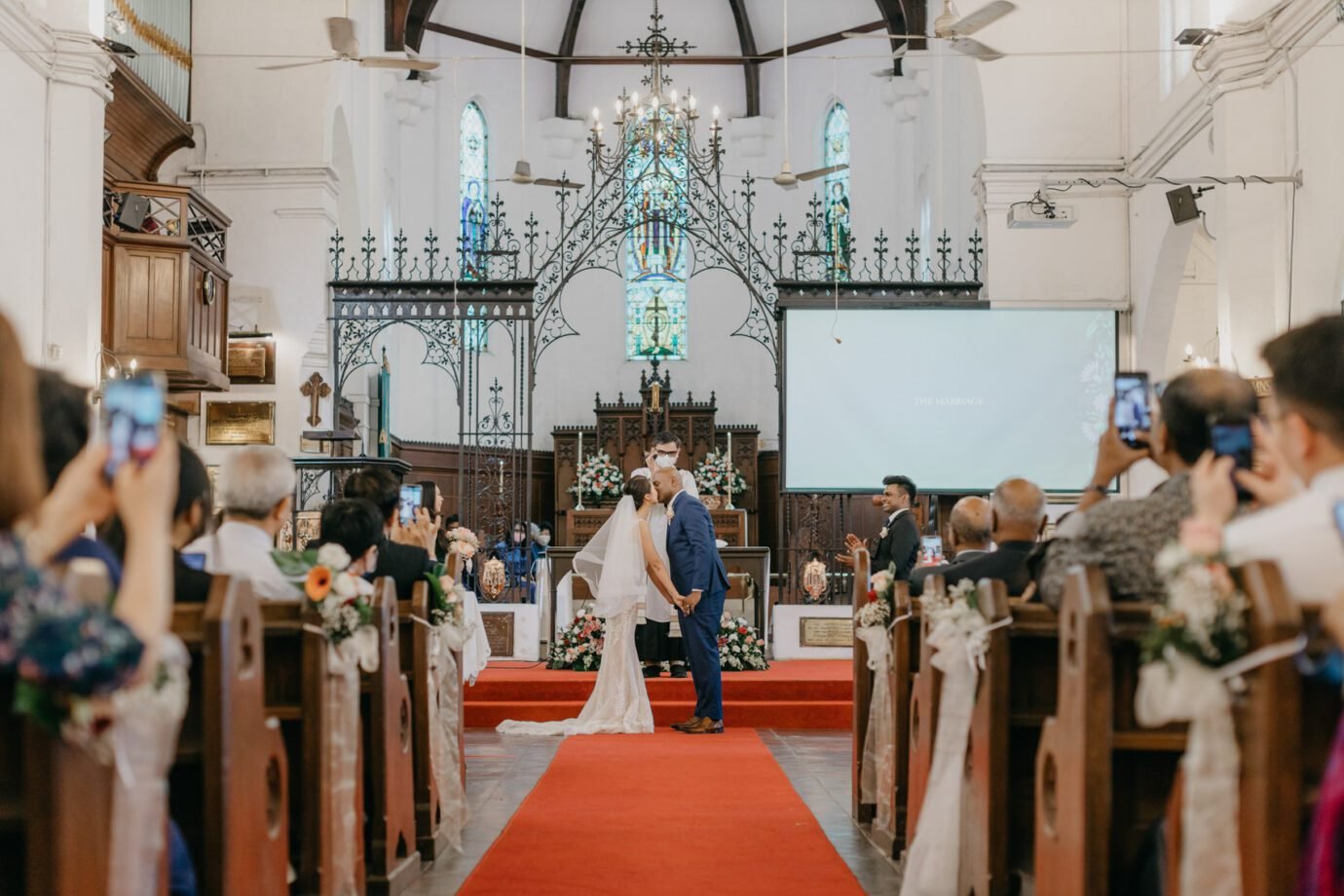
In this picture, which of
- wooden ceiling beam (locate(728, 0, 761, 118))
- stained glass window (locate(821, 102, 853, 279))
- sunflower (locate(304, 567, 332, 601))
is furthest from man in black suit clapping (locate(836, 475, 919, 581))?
wooden ceiling beam (locate(728, 0, 761, 118))

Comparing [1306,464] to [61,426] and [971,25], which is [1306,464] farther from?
[971,25]

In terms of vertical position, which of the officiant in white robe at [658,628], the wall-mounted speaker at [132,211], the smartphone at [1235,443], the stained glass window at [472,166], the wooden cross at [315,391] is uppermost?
the stained glass window at [472,166]

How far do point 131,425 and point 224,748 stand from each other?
2.93ft

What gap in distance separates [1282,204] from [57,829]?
32.3 feet

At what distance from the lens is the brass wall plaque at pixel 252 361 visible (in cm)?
1334

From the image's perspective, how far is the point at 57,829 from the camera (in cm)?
215

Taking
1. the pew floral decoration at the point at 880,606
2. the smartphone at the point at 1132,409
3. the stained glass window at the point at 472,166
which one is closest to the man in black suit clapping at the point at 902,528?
the pew floral decoration at the point at 880,606

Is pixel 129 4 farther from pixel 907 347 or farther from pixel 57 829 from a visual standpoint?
pixel 57 829

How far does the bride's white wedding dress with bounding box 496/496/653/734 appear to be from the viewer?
28.1ft

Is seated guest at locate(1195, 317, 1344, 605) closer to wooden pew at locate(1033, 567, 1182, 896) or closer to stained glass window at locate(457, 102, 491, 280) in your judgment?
wooden pew at locate(1033, 567, 1182, 896)

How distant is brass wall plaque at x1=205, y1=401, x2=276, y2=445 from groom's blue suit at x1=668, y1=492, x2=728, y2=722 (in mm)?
6114

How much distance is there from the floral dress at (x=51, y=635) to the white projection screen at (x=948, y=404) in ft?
31.9

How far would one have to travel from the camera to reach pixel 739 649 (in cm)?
1041

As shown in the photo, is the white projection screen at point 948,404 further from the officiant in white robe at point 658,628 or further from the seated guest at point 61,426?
the seated guest at point 61,426
